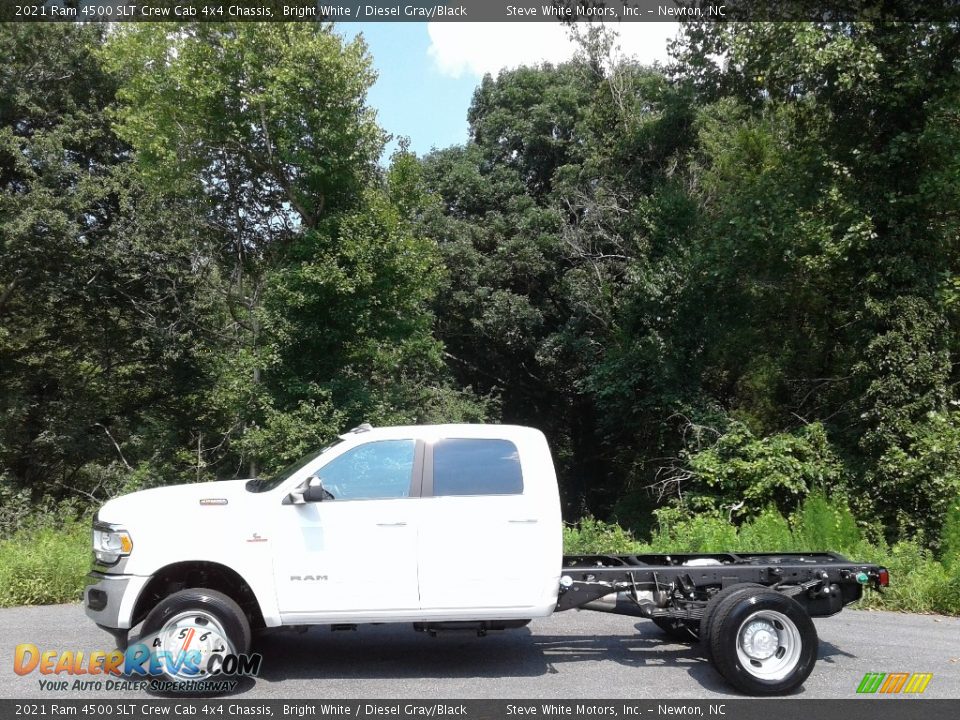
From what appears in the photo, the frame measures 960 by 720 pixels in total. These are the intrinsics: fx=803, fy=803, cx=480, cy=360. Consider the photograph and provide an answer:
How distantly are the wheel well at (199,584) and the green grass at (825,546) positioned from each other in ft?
14.2

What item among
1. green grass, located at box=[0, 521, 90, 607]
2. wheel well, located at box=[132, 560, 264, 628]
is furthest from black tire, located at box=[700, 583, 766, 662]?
green grass, located at box=[0, 521, 90, 607]

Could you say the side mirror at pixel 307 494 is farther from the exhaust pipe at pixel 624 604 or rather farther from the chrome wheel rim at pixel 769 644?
the chrome wheel rim at pixel 769 644

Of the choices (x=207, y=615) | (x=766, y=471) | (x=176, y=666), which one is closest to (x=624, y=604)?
(x=207, y=615)

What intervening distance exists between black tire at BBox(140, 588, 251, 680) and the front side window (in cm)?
110

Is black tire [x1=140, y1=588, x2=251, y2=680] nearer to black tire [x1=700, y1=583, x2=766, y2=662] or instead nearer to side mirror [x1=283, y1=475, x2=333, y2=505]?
side mirror [x1=283, y1=475, x2=333, y2=505]

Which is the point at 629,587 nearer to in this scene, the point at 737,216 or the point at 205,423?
the point at 737,216

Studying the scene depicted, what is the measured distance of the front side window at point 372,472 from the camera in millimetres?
6215

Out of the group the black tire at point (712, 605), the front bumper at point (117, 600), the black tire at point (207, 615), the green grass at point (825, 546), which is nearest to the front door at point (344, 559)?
the black tire at point (207, 615)

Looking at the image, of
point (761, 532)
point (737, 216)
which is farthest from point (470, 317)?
point (761, 532)

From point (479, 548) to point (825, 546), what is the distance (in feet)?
20.7

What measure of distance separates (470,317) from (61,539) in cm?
1775

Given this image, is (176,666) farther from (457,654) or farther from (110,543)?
(457,654)

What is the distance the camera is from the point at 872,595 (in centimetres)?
909
